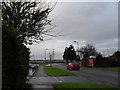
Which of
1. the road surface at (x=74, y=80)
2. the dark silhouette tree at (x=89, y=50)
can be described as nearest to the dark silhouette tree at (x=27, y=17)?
the road surface at (x=74, y=80)

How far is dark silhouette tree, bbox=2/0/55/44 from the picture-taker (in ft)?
38.5

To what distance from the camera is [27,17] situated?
12219 millimetres

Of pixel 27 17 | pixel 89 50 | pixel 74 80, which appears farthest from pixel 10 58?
pixel 89 50

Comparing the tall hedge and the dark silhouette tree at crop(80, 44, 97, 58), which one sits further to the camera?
the dark silhouette tree at crop(80, 44, 97, 58)

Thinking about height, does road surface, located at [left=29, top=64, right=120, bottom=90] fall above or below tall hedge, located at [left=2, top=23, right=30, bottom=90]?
below

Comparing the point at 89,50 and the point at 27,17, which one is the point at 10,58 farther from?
the point at 89,50

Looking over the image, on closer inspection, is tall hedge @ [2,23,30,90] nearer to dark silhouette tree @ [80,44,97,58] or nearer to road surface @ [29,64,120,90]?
road surface @ [29,64,120,90]

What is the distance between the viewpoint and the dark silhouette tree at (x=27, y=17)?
11.7 metres

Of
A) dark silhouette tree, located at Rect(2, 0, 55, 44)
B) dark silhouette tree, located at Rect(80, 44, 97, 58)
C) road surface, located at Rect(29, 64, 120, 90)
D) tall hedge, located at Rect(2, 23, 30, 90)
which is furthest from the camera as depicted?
dark silhouette tree, located at Rect(80, 44, 97, 58)

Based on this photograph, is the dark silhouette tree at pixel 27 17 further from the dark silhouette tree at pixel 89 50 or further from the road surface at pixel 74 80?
the dark silhouette tree at pixel 89 50

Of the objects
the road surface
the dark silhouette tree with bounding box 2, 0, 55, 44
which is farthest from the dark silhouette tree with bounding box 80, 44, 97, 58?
the dark silhouette tree with bounding box 2, 0, 55, 44

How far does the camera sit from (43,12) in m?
12.4

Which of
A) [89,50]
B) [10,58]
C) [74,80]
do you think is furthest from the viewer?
[89,50]

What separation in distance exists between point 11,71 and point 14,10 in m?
5.22
